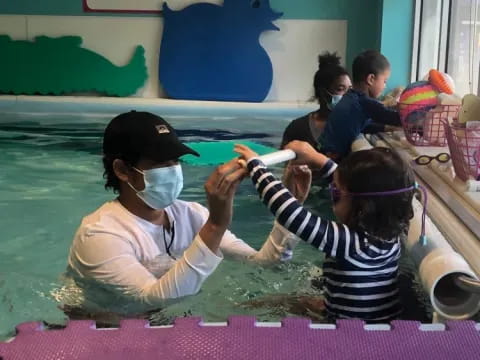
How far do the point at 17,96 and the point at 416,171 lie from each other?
6.07 m

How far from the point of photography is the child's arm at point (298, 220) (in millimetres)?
1809

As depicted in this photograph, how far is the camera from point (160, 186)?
2.09m

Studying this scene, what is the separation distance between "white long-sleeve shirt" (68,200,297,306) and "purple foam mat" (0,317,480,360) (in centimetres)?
38

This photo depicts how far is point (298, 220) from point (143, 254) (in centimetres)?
55

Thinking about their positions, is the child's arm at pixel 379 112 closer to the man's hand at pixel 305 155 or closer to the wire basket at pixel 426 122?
the wire basket at pixel 426 122

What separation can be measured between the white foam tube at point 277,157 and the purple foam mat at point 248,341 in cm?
57

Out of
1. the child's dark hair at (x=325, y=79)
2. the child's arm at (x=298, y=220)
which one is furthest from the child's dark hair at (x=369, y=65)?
the child's arm at (x=298, y=220)

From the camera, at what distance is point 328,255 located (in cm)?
191

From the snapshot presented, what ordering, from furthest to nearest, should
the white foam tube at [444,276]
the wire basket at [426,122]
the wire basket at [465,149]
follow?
the wire basket at [426,122] → the wire basket at [465,149] → the white foam tube at [444,276]

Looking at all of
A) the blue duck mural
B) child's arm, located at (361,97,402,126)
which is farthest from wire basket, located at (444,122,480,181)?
the blue duck mural

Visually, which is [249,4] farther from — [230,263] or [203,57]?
[230,263]

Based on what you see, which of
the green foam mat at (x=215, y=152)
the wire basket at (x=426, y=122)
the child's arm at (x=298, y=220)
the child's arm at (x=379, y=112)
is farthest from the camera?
the green foam mat at (x=215, y=152)

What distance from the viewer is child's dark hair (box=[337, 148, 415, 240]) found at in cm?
185

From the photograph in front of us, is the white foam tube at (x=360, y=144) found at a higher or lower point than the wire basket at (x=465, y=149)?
lower
